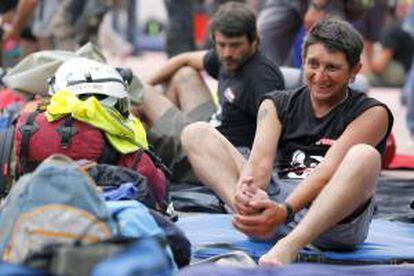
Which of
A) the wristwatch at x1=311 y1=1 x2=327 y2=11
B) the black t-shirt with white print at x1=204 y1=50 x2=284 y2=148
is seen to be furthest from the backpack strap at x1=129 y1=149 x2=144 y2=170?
the wristwatch at x1=311 y1=1 x2=327 y2=11

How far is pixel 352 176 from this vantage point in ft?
16.3

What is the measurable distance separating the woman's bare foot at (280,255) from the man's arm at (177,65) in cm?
288

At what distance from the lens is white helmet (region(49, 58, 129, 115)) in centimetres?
604

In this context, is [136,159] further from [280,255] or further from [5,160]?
[280,255]

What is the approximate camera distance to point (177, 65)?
25.8 ft

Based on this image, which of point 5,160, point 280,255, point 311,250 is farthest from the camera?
point 5,160

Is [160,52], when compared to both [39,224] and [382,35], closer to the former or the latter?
[382,35]

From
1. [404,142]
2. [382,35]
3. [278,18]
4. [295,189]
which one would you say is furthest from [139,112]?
[382,35]

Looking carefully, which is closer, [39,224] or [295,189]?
[39,224]

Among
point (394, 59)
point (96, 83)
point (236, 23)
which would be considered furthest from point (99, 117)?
point (394, 59)

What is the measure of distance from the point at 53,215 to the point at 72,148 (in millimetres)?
1721

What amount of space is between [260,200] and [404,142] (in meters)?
5.55

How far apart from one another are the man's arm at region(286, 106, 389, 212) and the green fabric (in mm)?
862

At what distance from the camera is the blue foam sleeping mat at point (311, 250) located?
527 centimetres
